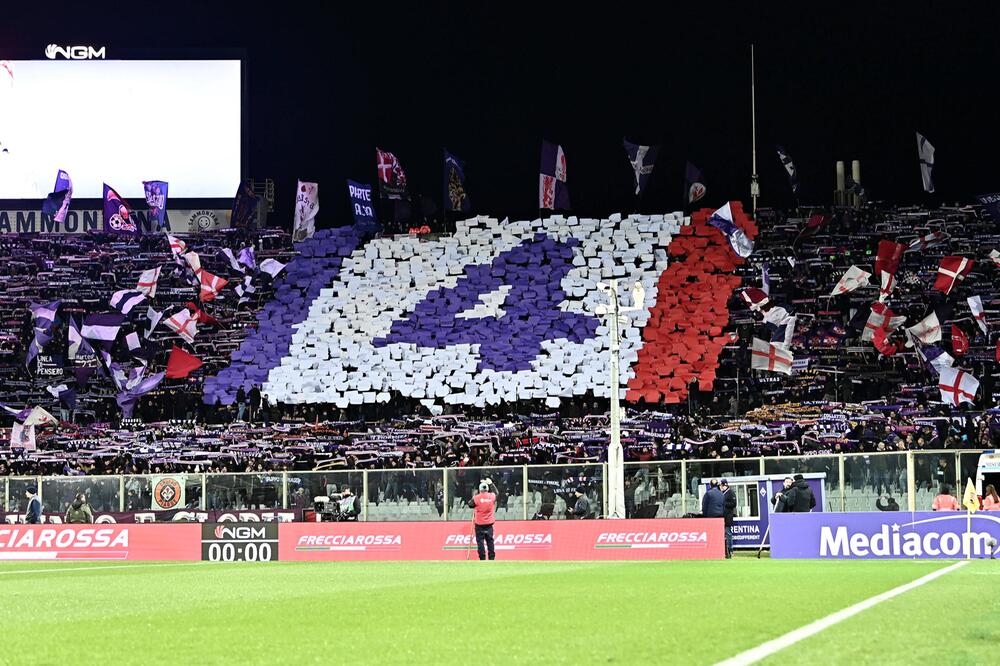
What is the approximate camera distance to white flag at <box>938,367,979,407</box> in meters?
42.1

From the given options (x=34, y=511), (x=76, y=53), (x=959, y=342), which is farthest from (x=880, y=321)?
(x=76, y=53)

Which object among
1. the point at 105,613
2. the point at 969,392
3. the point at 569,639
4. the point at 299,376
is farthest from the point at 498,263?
the point at 569,639

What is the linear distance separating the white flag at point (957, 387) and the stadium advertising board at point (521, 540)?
15.1 meters

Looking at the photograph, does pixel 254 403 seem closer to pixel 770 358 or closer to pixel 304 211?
pixel 304 211

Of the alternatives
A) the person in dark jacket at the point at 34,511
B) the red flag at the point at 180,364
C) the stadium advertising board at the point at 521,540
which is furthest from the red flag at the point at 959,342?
the person in dark jacket at the point at 34,511

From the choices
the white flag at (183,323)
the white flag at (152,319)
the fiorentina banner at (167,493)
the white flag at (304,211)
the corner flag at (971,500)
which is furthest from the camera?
the white flag at (304,211)

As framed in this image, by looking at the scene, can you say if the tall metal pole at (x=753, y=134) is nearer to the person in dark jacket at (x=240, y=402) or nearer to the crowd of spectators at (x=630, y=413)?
the crowd of spectators at (x=630, y=413)

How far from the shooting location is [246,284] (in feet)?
180

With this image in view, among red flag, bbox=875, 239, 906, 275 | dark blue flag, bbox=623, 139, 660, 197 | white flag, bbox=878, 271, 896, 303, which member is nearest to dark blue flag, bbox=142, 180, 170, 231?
dark blue flag, bbox=623, 139, 660, 197

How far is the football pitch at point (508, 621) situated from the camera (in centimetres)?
776

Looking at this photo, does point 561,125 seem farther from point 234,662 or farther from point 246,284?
point 234,662

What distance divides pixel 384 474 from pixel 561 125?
29.4m

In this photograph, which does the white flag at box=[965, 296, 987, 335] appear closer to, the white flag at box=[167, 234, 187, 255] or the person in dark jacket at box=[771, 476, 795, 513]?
the person in dark jacket at box=[771, 476, 795, 513]

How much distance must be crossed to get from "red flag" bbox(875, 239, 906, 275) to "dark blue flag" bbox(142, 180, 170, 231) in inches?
1111
